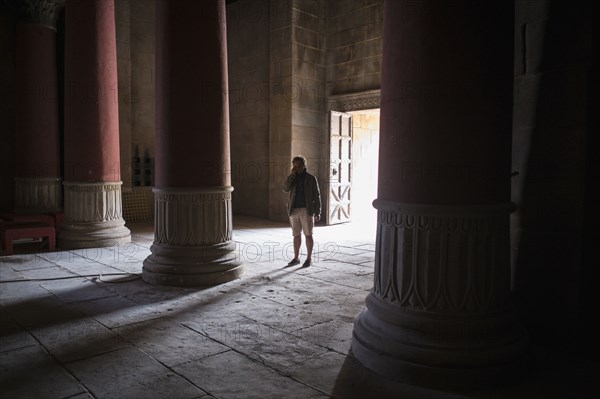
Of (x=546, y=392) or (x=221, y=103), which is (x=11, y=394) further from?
(x=221, y=103)

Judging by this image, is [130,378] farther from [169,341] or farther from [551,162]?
[551,162]

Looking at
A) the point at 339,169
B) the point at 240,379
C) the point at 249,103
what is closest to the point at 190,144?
the point at 240,379

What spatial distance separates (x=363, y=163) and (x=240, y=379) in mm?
11254

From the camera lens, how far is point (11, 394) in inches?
118

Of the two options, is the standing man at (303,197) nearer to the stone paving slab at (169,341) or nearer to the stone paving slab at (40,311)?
the stone paving slab at (169,341)

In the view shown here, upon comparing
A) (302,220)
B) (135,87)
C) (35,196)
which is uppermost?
(135,87)

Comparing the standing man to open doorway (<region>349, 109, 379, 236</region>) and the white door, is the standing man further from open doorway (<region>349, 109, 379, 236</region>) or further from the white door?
open doorway (<region>349, 109, 379, 236</region>)

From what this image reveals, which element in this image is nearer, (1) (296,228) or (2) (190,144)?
(2) (190,144)

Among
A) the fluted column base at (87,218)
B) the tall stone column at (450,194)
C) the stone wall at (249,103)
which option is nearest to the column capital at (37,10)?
the fluted column base at (87,218)

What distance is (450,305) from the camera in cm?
322

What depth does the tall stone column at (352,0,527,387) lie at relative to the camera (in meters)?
3.12

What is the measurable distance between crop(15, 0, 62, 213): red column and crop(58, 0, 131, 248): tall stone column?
80.6 inches

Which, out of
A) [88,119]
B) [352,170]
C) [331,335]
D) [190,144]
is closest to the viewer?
[331,335]

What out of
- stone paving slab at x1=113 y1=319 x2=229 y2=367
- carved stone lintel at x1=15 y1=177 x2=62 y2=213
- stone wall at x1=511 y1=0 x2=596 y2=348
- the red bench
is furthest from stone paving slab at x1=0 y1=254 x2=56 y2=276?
stone wall at x1=511 y1=0 x2=596 y2=348
